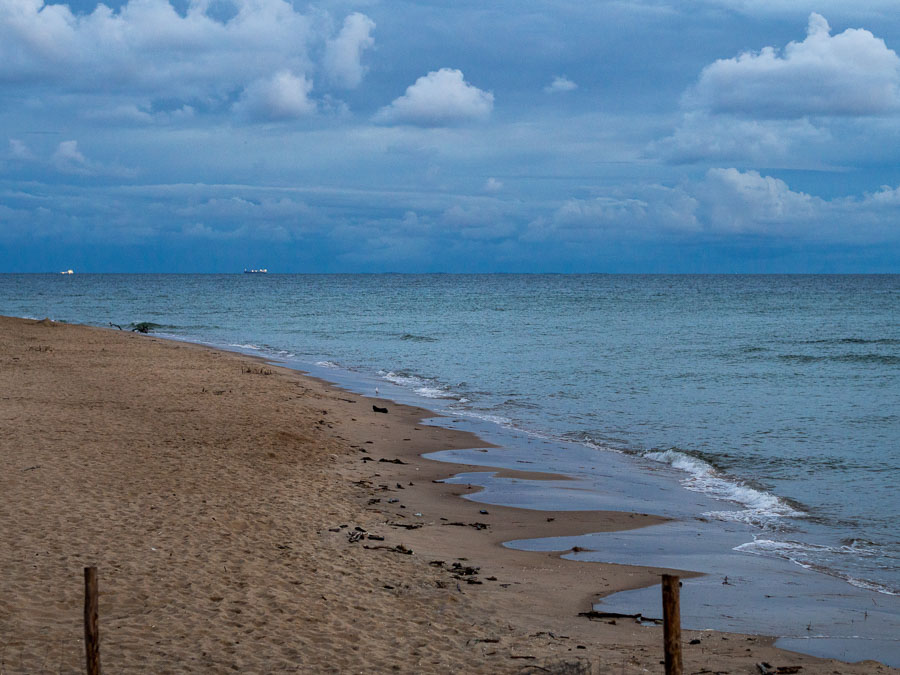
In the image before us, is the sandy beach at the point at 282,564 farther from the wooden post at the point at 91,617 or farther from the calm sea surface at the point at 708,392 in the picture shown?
the calm sea surface at the point at 708,392

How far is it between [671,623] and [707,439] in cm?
1440

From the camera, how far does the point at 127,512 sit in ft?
34.6

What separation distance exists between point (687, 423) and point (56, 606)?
1642 cm

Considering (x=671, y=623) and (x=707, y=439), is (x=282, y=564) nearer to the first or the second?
(x=671, y=623)

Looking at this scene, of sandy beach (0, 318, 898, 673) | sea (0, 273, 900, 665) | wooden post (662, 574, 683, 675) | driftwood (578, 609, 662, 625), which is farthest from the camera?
sea (0, 273, 900, 665)

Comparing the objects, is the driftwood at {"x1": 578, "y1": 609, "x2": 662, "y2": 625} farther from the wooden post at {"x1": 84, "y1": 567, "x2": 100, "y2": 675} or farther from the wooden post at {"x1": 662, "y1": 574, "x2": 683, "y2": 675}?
the wooden post at {"x1": 84, "y1": 567, "x2": 100, "y2": 675}

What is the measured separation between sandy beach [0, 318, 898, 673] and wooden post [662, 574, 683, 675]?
1.36m

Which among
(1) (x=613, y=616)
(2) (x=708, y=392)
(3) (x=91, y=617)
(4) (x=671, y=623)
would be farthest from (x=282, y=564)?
(2) (x=708, y=392)

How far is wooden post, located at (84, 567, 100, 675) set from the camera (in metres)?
4.93

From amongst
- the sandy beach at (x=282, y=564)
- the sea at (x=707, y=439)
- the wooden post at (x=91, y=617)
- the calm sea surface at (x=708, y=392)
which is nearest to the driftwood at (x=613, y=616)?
the sandy beach at (x=282, y=564)

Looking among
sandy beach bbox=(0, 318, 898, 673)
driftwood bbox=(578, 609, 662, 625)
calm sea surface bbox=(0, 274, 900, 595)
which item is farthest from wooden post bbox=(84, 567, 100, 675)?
calm sea surface bbox=(0, 274, 900, 595)

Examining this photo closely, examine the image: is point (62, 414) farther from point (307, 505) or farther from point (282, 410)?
point (307, 505)

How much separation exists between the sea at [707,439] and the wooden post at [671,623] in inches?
120

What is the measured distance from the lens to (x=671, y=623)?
513 centimetres
